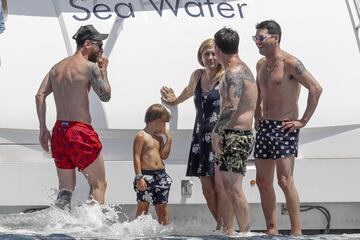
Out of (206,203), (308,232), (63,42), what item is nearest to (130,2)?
(63,42)

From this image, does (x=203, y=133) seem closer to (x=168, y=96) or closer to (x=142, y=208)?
(x=168, y=96)

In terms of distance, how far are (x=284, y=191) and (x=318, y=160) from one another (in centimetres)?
46

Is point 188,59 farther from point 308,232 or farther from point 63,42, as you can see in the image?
point 308,232

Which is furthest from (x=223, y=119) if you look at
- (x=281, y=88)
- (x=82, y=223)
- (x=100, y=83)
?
(x=82, y=223)

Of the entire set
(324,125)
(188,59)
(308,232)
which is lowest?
(308,232)

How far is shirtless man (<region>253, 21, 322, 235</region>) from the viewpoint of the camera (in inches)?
344

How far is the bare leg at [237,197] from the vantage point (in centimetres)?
848

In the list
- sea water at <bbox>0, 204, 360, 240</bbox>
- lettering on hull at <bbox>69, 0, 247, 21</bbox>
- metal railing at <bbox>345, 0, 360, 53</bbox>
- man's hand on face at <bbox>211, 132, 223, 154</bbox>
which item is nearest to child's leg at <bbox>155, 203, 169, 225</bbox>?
sea water at <bbox>0, 204, 360, 240</bbox>

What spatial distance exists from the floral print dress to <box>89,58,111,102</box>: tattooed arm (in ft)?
2.26

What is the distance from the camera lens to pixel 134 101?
8969mm

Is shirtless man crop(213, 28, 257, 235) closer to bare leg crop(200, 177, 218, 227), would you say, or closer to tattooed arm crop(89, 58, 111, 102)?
bare leg crop(200, 177, 218, 227)

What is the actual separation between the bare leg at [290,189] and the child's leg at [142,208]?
1.01 metres

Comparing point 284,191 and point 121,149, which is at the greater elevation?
point 121,149

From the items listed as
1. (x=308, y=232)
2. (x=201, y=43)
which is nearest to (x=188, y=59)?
(x=201, y=43)
